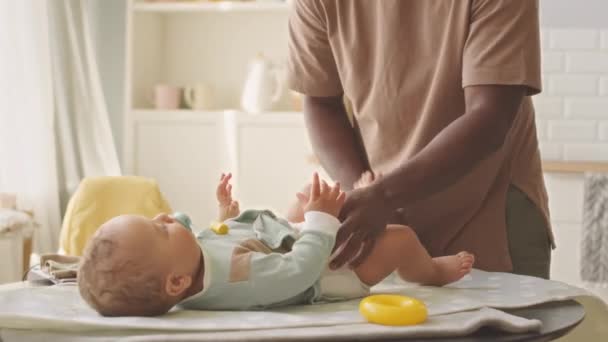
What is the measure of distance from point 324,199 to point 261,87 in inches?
111

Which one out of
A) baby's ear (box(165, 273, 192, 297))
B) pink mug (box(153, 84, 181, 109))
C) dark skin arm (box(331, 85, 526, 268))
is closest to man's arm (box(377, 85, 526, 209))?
dark skin arm (box(331, 85, 526, 268))

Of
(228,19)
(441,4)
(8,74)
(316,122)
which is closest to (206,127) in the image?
(228,19)

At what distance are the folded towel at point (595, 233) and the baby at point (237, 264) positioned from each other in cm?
214

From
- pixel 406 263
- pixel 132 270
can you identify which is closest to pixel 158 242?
pixel 132 270

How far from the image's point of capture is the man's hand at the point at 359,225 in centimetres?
149

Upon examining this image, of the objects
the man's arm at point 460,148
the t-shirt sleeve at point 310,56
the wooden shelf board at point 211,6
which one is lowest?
the man's arm at point 460,148

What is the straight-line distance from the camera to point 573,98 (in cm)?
394

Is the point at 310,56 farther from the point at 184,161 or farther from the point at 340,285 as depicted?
the point at 184,161

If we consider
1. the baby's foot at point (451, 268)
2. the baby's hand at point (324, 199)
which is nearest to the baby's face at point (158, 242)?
the baby's hand at point (324, 199)

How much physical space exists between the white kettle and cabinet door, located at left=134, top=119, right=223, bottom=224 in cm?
19

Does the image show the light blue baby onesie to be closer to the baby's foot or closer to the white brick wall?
the baby's foot

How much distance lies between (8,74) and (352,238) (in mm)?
2474

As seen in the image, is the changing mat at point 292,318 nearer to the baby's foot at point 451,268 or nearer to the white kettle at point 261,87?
the baby's foot at point 451,268

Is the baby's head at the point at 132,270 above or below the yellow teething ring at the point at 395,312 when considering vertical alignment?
above
